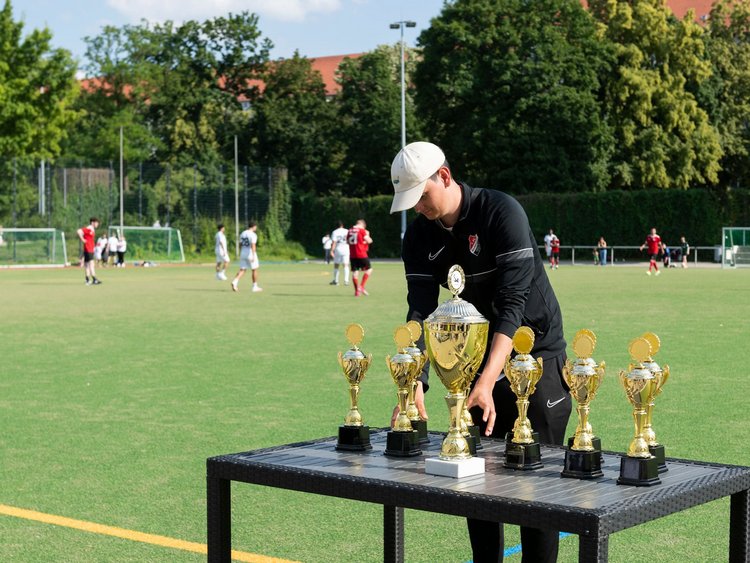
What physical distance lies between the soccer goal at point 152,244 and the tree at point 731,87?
94.9 ft

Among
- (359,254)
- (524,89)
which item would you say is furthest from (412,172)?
(524,89)

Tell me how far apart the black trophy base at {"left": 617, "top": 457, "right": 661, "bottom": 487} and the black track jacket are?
898 mm

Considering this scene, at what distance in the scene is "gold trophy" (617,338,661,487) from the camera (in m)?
3.34

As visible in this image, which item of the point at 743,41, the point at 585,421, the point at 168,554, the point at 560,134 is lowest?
the point at 168,554

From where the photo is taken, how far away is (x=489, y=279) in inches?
177

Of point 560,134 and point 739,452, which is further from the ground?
point 560,134

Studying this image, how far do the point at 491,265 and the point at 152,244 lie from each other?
Answer: 55.8 meters

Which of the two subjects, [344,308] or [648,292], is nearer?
[344,308]

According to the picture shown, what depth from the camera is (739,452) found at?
7684mm

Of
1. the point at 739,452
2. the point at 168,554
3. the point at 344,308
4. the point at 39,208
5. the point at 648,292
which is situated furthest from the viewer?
the point at 39,208

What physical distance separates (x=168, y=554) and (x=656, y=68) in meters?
59.7

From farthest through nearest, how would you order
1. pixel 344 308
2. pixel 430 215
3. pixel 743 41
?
pixel 743 41
pixel 344 308
pixel 430 215

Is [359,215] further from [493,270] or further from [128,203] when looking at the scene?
[493,270]

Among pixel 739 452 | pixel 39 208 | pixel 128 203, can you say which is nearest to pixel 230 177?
pixel 128 203
